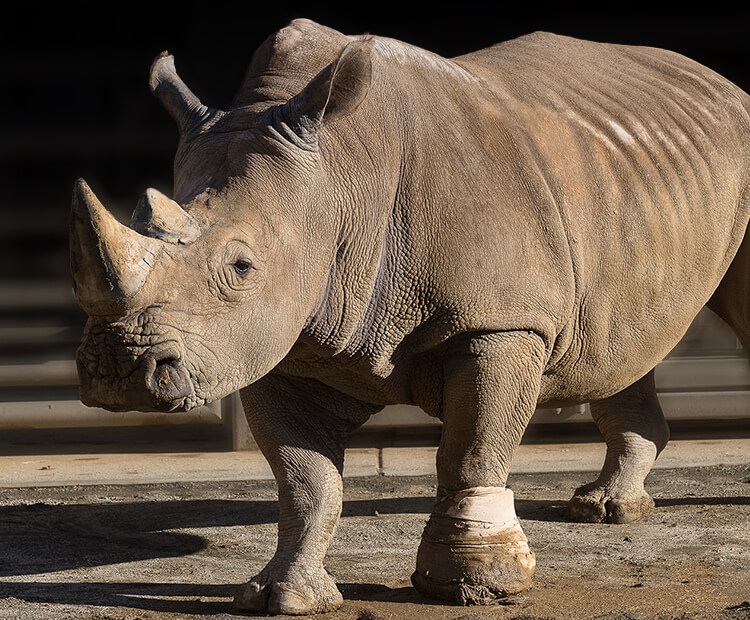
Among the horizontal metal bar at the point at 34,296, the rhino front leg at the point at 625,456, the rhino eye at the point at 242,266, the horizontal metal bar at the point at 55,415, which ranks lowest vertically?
the horizontal metal bar at the point at 55,415

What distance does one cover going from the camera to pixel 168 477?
22.8 ft

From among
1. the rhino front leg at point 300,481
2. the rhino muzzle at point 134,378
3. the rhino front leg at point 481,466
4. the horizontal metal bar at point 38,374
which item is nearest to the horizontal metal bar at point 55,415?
the horizontal metal bar at point 38,374

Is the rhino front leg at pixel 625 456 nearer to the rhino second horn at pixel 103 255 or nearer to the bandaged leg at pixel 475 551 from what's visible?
the bandaged leg at pixel 475 551

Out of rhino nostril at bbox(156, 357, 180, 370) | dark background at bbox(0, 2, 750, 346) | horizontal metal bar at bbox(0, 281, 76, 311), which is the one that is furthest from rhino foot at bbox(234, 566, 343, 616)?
dark background at bbox(0, 2, 750, 346)

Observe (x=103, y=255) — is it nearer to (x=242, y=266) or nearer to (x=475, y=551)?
(x=242, y=266)

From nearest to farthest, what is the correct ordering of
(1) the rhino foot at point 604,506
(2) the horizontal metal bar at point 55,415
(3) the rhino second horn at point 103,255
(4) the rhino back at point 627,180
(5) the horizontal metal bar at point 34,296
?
(3) the rhino second horn at point 103,255, (4) the rhino back at point 627,180, (1) the rhino foot at point 604,506, (2) the horizontal metal bar at point 55,415, (5) the horizontal metal bar at point 34,296

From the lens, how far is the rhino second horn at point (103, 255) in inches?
143

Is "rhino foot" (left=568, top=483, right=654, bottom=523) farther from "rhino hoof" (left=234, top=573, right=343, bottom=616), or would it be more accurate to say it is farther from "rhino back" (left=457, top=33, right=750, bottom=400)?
"rhino hoof" (left=234, top=573, right=343, bottom=616)

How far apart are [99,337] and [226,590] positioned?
4.56 feet

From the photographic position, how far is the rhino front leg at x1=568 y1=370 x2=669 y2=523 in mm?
5840

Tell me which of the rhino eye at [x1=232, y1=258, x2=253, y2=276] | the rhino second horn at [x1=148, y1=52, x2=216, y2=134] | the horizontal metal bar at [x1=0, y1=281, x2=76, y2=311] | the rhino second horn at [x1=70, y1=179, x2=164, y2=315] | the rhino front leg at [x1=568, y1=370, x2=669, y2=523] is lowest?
the rhino front leg at [x1=568, y1=370, x2=669, y2=523]

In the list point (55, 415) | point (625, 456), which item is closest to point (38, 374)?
point (55, 415)

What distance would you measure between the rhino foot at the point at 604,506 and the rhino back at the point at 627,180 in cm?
81

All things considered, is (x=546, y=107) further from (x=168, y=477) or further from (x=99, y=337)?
(x=168, y=477)
